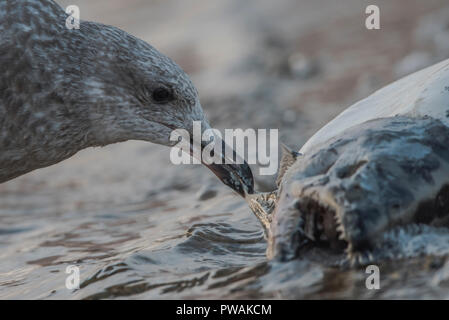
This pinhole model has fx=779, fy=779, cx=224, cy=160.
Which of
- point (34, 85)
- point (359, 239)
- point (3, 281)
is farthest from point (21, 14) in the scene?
point (359, 239)

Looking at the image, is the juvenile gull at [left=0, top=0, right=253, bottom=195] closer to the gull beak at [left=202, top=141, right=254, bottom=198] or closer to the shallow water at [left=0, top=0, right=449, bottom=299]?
the gull beak at [left=202, top=141, right=254, bottom=198]

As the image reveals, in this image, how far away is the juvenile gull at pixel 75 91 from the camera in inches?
142

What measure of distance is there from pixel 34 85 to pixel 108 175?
2677 millimetres

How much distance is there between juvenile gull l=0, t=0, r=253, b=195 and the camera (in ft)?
11.8

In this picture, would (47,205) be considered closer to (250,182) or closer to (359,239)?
(250,182)

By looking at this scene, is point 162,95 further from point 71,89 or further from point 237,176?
point 237,176

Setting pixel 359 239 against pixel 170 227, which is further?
pixel 170 227

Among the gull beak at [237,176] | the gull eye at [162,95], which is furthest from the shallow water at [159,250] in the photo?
the gull eye at [162,95]

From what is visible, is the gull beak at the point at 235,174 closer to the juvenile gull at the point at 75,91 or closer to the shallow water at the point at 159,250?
the juvenile gull at the point at 75,91

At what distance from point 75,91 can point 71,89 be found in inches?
0.8

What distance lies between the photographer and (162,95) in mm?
3805

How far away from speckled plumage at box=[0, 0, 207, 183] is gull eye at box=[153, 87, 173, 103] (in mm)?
23

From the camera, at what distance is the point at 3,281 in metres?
3.61

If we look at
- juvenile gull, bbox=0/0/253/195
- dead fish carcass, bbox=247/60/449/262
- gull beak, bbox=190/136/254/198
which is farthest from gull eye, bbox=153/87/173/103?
dead fish carcass, bbox=247/60/449/262
